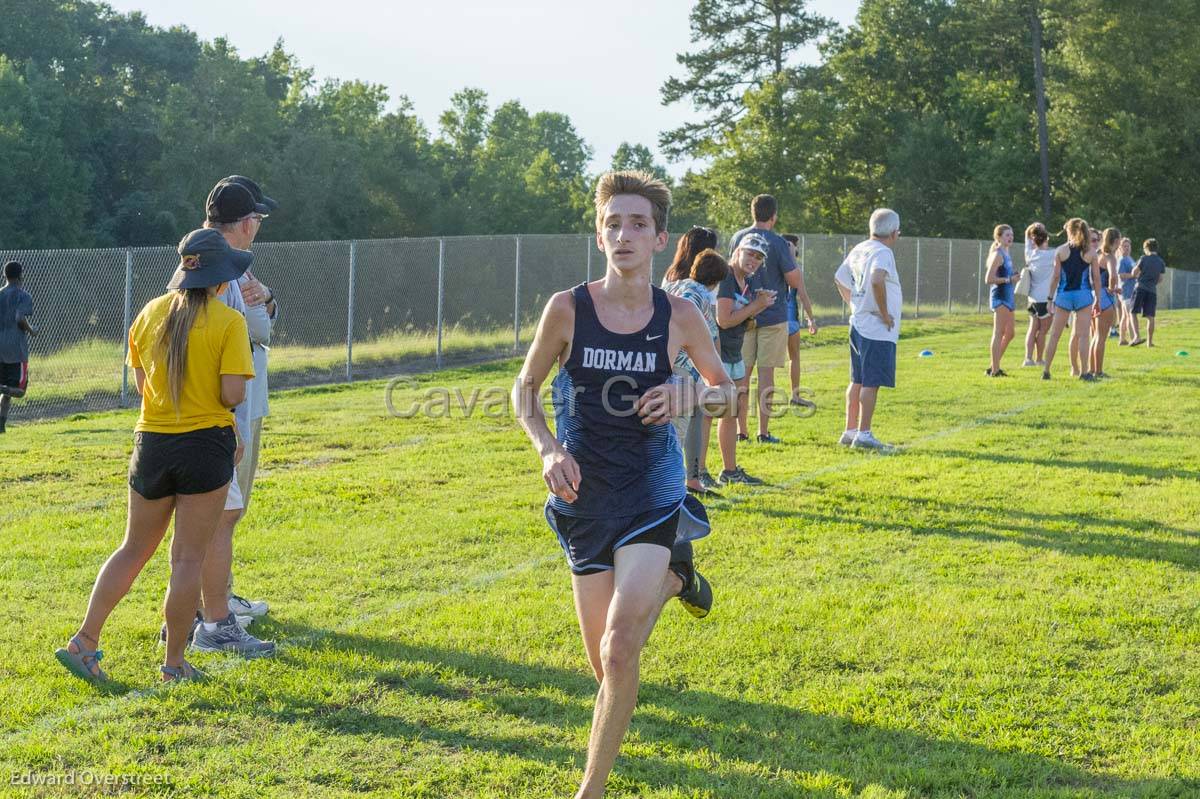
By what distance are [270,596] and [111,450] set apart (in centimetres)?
585

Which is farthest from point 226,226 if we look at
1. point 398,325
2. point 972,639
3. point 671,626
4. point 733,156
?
point 733,156

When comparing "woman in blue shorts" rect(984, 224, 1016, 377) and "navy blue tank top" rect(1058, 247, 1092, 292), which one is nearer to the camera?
"navy blue tank top" rect(1058, 247, 1092, 292)

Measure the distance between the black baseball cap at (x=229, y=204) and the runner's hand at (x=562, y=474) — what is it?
2.17m

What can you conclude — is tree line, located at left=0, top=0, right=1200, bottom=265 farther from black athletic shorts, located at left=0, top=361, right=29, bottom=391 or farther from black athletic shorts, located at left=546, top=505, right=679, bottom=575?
black athletic shorts, located at left=546, top=505, right=679, bottom=575

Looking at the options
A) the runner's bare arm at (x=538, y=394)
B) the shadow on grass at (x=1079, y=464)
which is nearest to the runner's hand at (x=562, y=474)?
the runner's bare arm at (x=538, y=394)

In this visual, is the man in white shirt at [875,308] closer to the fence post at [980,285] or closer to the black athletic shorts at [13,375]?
the black athletic shorts at [13,375]

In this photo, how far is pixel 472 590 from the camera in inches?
260

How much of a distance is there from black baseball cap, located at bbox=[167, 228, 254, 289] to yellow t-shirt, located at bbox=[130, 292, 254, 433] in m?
0.09

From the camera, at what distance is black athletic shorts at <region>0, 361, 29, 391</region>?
13625 mm

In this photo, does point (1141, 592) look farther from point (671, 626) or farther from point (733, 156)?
point (733, 156)

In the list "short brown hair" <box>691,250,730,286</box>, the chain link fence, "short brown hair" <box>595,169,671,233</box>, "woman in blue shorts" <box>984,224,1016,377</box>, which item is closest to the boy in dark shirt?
"woman in blue shorts" <box>984,224,1016,377</box>

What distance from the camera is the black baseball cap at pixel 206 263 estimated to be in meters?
4.89

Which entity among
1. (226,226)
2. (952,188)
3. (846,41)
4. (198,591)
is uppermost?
(846,41)

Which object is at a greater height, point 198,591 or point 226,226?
point 226,226
